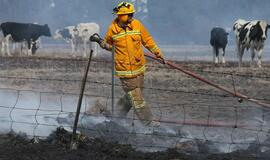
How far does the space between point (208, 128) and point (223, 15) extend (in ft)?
157

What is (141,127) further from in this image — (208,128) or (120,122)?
(208,128)

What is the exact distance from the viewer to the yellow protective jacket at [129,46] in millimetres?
7968

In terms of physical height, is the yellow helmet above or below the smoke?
below

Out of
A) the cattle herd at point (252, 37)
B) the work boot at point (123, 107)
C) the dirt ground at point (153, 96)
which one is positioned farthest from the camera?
the cattle herd at point (252, 37)

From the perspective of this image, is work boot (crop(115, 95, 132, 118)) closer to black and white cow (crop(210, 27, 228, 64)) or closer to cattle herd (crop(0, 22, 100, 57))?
black and white cow (crop(210, 27, 228, 64))

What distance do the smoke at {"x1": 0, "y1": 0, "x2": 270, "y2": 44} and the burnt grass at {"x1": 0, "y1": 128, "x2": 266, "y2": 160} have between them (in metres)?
46.8

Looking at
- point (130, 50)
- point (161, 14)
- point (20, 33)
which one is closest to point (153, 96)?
point (130, 50)

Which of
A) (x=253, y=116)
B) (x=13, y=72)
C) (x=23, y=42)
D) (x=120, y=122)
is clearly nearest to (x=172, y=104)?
(x=253, y=116)

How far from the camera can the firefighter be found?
7949 mm

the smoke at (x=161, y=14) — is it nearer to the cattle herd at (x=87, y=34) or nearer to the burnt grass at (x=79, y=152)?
the cattle herd at (x=87, y=34)

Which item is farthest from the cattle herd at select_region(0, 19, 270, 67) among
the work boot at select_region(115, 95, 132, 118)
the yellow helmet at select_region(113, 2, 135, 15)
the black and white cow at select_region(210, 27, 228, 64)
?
the yellow helmet at select_region(113, 2, 135, 15)

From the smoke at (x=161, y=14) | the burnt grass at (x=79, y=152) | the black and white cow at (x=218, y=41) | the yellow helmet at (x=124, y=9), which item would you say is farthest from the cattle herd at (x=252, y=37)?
the smoke at (x=161, y=14)

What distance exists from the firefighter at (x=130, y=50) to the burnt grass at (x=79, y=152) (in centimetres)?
111

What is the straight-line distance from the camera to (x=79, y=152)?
21.7ft
